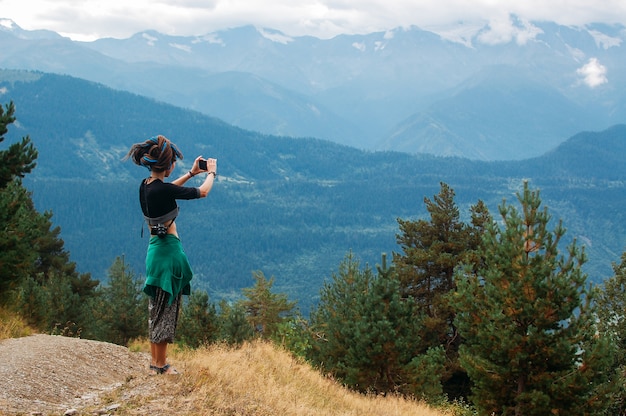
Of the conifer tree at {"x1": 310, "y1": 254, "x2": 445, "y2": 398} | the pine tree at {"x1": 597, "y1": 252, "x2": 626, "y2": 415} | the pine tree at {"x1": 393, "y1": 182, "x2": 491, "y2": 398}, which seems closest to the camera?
the conifer tree at {"x1": 310, "y1": 254, "x2": 445, "y2": 398}

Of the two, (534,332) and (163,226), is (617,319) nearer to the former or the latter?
(534,332)

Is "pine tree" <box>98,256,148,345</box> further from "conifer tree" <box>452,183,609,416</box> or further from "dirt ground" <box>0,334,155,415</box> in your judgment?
"dirt ground" <box>0,334,155,415</box>

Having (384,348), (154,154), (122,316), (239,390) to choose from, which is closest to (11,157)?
(154,154)

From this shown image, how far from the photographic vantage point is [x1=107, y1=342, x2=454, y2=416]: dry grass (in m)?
7.76

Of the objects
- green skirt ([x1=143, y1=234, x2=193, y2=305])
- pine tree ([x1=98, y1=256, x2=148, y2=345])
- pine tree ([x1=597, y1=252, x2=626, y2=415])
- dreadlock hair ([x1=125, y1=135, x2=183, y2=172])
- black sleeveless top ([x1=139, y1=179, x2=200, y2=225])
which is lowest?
pine tree ([x1=98, y1=256, x2=148, y2=345])

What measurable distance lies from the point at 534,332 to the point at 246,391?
7.21 m

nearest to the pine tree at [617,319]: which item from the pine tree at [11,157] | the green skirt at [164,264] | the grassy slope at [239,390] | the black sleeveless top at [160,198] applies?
the grassy slope at [239,390]

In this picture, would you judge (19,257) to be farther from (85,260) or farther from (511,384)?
(85,260)

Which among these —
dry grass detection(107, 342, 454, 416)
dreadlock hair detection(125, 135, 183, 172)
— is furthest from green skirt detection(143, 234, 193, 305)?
dry grass detection(107, 342, 454, 416)

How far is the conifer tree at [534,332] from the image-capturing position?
44.6 ft

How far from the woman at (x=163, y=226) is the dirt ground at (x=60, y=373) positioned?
1028mm

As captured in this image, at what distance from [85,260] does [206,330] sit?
613 ft

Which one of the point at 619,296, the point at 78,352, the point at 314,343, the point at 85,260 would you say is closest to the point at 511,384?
the point at 314,343

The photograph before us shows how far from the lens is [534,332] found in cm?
1364
